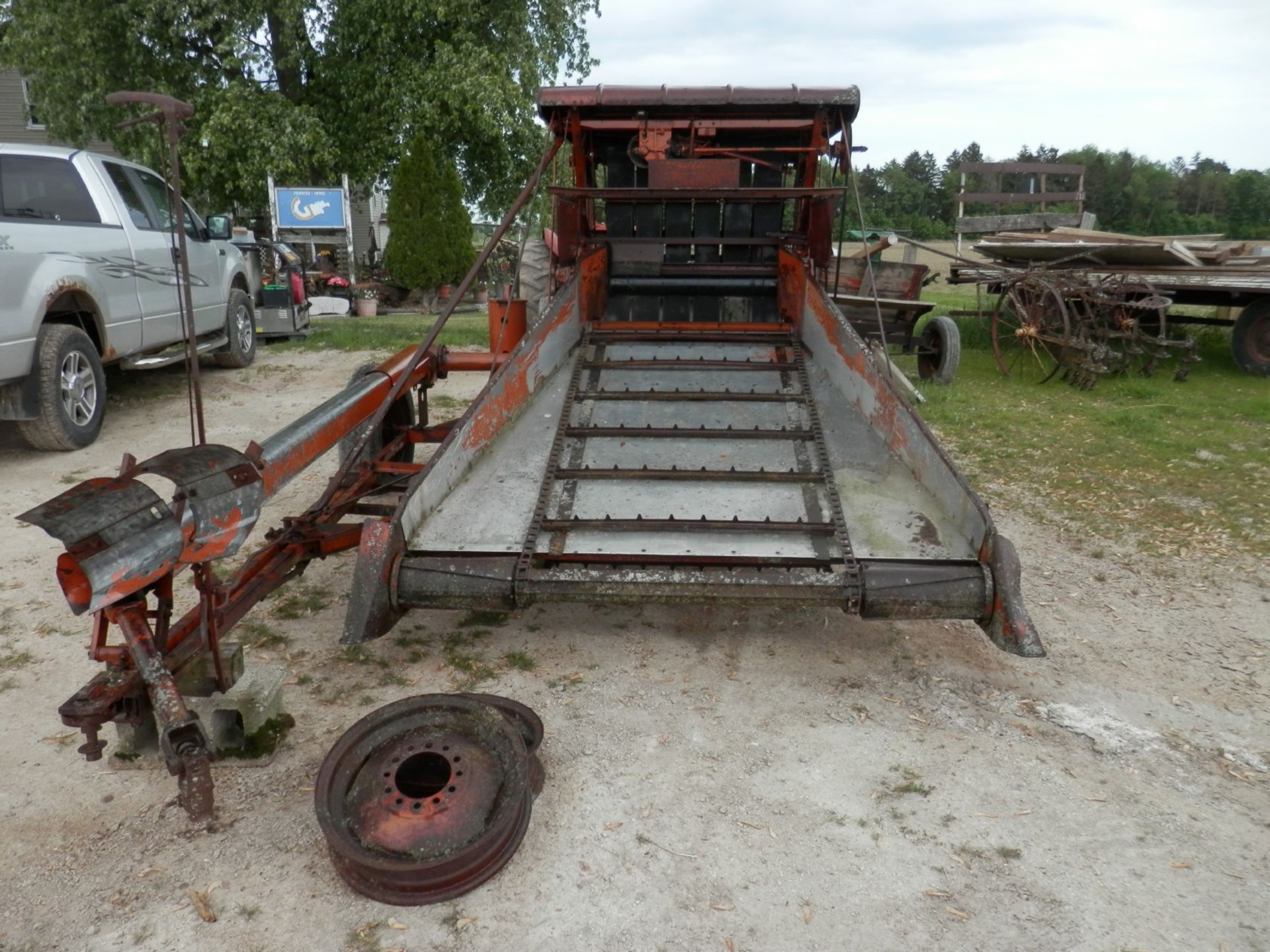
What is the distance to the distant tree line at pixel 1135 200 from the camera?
31031mm

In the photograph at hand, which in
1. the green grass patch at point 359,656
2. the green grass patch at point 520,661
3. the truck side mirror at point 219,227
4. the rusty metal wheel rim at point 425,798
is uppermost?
the truck side mirror at point 219,227

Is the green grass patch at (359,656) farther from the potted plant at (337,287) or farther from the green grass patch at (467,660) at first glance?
the potted plant at (337,287)

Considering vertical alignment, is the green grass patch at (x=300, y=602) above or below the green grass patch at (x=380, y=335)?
below

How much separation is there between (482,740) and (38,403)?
534cm

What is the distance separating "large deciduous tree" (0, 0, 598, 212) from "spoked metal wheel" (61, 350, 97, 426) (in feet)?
35.9

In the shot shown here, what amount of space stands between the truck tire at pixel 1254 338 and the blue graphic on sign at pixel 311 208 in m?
14.5

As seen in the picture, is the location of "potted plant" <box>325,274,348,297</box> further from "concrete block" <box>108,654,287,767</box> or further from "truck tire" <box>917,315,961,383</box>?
"concrete block" <box>108,654,287,767</box>

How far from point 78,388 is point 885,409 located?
5926mm

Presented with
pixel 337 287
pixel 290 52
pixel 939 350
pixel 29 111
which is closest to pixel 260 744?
pixel 939 350

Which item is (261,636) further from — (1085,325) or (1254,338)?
(1254,338)

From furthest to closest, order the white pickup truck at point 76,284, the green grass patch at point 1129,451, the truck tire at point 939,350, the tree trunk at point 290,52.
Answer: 1. the tree trunk at point 290,52
2. the truck tire at point 939,350
3. the white pickup truck at point 76,284
4. the green grass patch at point 1129,451

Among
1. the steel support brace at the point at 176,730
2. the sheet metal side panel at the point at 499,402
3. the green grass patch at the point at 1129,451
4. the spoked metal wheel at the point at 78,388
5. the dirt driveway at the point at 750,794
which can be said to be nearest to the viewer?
the steel support brace at the point at 176,730

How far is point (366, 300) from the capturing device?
56.3 feet

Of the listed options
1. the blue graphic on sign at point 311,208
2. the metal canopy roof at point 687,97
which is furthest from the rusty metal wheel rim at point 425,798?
the blue graphic on sign at point 311,208
